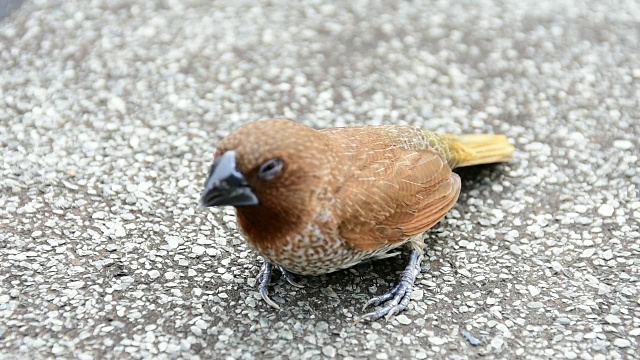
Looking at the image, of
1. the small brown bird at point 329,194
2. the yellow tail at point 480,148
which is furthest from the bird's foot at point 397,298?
the yellow tail at point 480,148

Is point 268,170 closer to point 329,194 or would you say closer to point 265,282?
point 329,194

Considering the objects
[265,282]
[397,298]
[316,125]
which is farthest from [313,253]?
[316,125]

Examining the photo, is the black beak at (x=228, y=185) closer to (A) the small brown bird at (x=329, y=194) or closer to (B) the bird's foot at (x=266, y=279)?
(A) the small brown bird at (x=329, y=194)

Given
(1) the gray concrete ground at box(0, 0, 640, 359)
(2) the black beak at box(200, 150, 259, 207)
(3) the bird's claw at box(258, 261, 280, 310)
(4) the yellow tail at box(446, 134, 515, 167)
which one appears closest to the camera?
(2) the black beak at box(200, 150, 259, 207)

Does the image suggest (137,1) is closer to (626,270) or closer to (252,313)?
(252,313)

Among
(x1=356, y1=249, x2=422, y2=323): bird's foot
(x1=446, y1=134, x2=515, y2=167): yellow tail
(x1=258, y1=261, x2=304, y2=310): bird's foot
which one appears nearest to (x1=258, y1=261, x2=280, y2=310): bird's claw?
(x1=258, y1=261, x2=304, y2=310): bird's foot

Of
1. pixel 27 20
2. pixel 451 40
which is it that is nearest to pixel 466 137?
pixel 451 40

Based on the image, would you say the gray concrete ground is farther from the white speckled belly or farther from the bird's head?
the bird's head

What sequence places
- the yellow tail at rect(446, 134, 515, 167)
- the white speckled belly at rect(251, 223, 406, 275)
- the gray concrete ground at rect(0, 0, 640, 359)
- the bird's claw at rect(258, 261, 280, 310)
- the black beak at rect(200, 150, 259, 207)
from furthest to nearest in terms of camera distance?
1. the yellow tail at rect(446, 134, 515, 167)
2. the bird's claw at rect(258, 261, 280, 310)
3. the gray concrete ground at rect(0, 0, 640, 359)
4. the white speckled belly at rect(251, 223, 406, 275)
5. the black beak at rect(200, 150, 259, 207)
